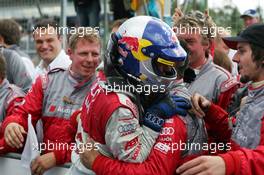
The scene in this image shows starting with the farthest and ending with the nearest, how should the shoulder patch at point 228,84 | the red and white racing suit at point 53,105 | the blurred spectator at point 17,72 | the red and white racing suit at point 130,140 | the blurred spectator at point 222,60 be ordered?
the blurred spectator at point 17,72 → the blurred spectator at point 222,60 → the red and white racing suit at point 53,105 → the shoulder patch at point 228,84 → the red and white racing suit at point 130,140

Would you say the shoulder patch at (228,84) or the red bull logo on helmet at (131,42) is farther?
the shoulder patch at (228,84)

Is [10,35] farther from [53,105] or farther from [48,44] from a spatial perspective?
[53,105]

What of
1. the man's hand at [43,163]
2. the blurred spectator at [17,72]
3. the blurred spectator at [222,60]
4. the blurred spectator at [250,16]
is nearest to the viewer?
the man's hand at [43,163]

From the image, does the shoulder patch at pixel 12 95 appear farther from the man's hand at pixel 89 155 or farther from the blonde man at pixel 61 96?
the man's hand at pixel 89 155

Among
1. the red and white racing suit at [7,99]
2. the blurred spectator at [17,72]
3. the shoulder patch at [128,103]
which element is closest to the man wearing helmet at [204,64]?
the shoulder patch at [128,103]

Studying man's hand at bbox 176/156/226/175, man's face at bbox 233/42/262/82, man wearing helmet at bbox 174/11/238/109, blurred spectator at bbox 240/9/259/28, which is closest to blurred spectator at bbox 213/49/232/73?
man wearing helmet at bbox 174/11/238/109

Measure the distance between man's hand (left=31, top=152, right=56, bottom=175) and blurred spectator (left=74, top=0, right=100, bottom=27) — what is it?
4002 mm

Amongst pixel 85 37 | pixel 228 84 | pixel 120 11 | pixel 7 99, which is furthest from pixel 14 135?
pixel 120 11

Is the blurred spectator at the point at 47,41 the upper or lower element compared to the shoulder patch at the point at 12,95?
upper

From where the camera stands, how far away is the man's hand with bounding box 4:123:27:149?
147 inches

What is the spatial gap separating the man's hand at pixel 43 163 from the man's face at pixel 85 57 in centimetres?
66

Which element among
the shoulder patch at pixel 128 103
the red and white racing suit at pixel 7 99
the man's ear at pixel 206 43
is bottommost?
the red and white racing suit at pixel 7 99

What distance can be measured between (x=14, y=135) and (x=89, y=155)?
49.9 inches

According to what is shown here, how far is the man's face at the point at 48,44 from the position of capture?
555 cm
